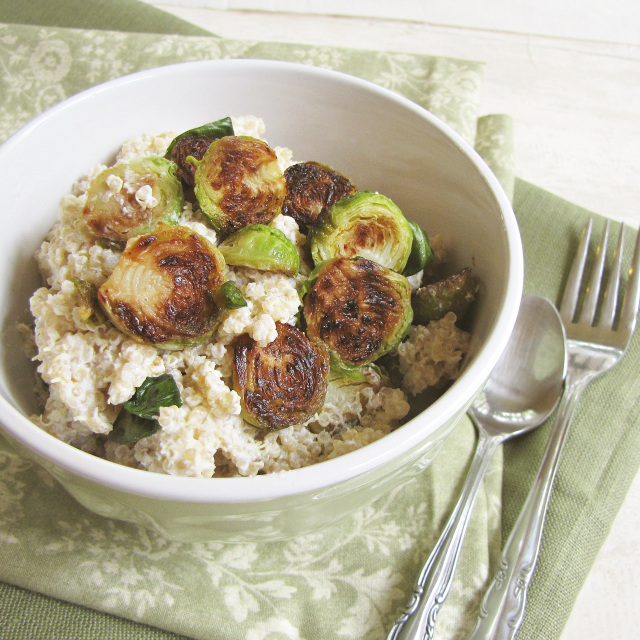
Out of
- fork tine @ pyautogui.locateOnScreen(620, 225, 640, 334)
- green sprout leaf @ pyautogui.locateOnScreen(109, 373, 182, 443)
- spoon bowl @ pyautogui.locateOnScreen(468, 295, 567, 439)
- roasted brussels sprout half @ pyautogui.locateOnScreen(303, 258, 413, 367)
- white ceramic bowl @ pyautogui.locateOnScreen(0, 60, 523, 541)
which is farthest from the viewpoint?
fork tine @ pyautogui.locateOnScreen(620, 225, 640, 334)

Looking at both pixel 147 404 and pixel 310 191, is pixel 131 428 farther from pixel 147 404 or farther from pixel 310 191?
pixel 310 191

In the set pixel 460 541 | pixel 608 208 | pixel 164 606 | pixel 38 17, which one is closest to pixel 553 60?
pixel 608 208

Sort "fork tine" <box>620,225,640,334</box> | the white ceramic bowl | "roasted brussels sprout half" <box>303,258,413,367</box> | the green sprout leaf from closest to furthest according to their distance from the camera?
the white ceramic bowl → the green sprout leaf → "roasted brussels sprout half" <box>303,258,413,367</box> → "fork tine" <box>620,225,640,334</box>

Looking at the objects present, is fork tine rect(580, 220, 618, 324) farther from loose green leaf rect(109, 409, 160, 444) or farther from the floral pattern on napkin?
loose green leaf rect(109, 409, 160, 444)

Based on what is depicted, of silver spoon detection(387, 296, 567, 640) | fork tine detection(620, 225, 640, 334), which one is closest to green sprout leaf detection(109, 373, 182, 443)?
silver spoon detection(387, 296, 567, 640)

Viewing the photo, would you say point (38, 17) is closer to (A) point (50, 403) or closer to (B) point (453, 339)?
(A) point (50, 403)

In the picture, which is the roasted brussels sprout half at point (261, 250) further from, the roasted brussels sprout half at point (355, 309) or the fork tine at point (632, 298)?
the fork tine at point (632, 298)
